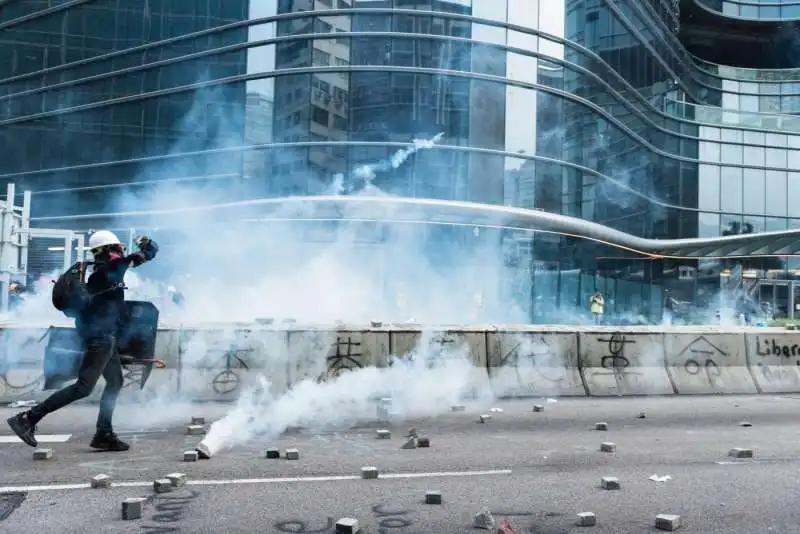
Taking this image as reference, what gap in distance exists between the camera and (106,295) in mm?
6105

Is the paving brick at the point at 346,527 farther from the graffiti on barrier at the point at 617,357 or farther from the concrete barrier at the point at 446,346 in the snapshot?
the graffiti on barrier at the point at 617,357

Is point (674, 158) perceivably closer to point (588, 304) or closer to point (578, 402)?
point (588, 304)

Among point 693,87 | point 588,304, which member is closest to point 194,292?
point 588,304

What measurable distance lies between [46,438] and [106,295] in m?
1.58

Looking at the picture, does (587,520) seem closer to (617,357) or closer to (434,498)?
(434,498)

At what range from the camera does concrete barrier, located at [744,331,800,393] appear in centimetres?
1110

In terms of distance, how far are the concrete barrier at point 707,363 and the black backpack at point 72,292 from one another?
26.2 feet

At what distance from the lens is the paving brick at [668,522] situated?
4047 millimetres

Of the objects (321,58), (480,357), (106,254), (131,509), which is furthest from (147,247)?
(321,58)

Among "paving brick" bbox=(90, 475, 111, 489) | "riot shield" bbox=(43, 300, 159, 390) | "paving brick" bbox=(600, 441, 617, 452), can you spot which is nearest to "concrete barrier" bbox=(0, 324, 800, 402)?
"riot shield" bbox=(43, 300, 159, 390)

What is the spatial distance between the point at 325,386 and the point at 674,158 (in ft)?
95.8

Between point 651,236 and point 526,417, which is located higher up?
point 651,236

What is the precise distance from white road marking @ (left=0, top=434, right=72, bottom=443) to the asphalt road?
0.57 ft

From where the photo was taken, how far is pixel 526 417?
328 inches
